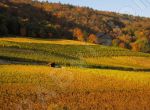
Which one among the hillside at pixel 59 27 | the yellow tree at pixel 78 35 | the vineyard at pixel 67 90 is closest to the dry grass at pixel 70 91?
the vineyard at pixel 67 90

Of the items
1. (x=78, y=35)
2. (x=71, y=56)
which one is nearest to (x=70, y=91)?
(x=71, y=56)

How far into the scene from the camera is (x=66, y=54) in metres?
76.8

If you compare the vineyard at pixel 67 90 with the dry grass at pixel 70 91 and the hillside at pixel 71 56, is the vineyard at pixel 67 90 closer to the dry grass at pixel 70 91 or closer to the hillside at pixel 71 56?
the dry grass at pixel 70 91

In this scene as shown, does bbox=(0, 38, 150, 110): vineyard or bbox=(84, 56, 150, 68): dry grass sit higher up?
bbox=(0, 38, 150, 110): vineyard

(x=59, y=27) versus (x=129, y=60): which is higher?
(x=59, y=27)

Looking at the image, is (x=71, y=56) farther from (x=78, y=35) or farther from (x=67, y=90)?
(x=78, y=35)

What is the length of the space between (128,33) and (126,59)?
87.1 m

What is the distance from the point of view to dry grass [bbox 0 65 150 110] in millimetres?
28844

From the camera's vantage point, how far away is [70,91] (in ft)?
115

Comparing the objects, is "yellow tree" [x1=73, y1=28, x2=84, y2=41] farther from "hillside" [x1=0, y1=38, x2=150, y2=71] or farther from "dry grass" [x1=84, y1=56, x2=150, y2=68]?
"dry grass" [x1=84, y1=56, x2=150, y2=68]

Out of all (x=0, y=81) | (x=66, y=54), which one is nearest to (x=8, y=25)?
(x=66, y=54)

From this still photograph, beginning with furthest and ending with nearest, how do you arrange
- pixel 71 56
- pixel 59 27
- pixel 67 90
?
pixel 59 27 < pixel 71 56 < pixel 67 90

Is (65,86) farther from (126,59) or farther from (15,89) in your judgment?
(126,59)

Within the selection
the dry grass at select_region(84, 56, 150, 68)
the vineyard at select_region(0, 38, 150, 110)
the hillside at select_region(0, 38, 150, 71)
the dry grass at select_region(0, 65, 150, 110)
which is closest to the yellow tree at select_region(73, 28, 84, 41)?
the hillside at select_region(0, 38, 150, 71)
